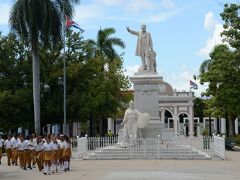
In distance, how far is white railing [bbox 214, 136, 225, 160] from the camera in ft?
88.0

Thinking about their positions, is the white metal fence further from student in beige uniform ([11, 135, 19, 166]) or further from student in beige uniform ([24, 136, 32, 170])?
student in beige uniform ([24, 136, 32, 170])

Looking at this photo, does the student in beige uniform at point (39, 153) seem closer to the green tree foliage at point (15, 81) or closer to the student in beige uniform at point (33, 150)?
the student in beige uniform at point (33, 150)

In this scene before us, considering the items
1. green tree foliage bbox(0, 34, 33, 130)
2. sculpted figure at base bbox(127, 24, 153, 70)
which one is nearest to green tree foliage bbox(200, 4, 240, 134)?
sculpted figure at base bbox(127, 24, 153, 70)

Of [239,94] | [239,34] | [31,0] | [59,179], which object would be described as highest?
[31,0]

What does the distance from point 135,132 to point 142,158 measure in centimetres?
146

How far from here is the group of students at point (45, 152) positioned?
824 inches

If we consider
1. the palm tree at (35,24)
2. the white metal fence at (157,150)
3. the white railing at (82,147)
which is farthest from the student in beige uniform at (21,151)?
the palm tree at (35,24)

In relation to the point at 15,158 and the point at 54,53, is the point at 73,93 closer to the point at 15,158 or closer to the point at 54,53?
the point at 54,53

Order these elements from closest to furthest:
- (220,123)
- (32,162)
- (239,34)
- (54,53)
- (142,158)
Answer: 1. (32,162)
2. (142,158)
3. (239,34)
4. (54,53)
5. (220,123)

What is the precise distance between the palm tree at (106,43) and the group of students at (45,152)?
29176mm

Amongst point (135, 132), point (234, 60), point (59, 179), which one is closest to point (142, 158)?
point (135, 132)

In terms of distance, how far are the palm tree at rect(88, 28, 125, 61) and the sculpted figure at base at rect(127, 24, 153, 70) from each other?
74.6ft

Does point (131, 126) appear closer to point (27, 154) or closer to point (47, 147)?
point (27, 154)

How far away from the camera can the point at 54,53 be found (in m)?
44.4
